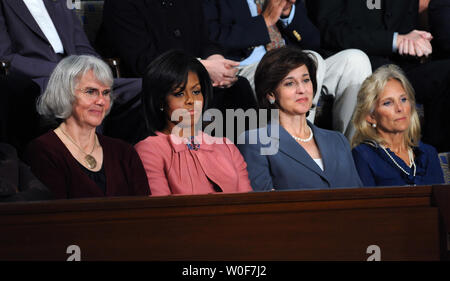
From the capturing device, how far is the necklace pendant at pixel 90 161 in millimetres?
1917

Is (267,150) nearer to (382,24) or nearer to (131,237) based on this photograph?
(131,237)

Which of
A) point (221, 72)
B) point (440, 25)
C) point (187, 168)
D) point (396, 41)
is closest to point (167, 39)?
point (221, 72)

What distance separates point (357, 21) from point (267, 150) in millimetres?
1018

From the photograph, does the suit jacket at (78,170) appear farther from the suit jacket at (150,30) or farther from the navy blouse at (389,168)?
the navy blouse at (389,168)

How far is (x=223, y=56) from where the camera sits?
2559mm

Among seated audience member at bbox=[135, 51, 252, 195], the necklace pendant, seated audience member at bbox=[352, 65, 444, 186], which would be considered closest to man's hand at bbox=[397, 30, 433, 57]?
seated audience member at bbox=[352, 65, 444, 186]

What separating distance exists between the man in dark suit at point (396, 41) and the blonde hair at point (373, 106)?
0.73 ft

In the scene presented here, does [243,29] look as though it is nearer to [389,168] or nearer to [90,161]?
[389,168]

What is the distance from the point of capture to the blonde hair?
2.26m

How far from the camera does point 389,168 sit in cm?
216

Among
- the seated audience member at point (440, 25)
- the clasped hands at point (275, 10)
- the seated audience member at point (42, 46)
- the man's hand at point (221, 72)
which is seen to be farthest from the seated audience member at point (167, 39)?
the seated audience member at point (440, 25)

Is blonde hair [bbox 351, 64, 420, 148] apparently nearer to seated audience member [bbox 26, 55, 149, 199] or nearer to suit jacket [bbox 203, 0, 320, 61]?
suit jacket [bbox 203, 0, 320, 61]

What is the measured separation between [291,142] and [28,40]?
1026mm

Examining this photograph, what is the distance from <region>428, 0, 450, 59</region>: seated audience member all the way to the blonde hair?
0.55 m
